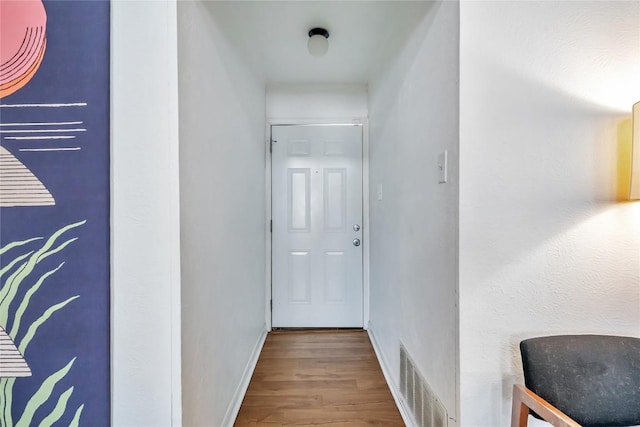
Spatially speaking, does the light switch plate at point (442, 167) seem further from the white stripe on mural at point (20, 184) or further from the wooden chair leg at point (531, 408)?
the white stripe on mural at point (20, 184)

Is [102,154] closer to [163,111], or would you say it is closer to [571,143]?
[163,111]

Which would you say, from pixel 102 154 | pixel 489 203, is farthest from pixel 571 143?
pixel 102 154

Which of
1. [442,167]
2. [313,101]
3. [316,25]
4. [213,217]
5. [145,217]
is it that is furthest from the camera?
[313,101]

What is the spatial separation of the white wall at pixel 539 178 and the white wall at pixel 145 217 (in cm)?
104

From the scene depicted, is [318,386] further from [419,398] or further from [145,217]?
[145,217]

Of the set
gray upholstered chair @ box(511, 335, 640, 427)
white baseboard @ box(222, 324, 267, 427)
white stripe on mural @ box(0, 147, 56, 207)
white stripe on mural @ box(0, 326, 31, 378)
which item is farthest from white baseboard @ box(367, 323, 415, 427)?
white stripe on mural @ box(0, 147, 56, 207)

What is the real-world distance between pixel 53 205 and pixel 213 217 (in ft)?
1.77

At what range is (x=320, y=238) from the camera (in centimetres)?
259

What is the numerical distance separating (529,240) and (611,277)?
0.33m

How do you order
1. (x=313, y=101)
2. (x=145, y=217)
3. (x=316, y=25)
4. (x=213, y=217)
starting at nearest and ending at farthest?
(x=145, y=217) < (x=213, y=217) < (x=316, y=25) < (x=313, y=101)

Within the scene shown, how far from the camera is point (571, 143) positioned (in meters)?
1.01

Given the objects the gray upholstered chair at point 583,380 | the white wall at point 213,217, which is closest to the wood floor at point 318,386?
the white wall at point 213,217

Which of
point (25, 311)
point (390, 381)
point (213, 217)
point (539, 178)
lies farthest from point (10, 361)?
point (539, 178)

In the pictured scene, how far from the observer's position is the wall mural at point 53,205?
0.93 metres
